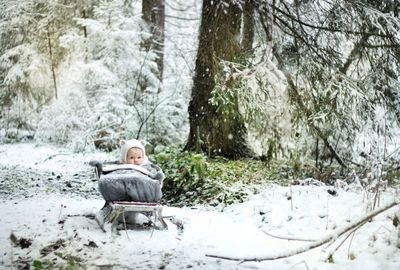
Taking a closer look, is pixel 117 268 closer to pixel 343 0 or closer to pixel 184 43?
pixel 343 0

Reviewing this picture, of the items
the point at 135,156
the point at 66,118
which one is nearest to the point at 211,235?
the point at 135,156

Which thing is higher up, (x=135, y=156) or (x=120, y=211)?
(x=135, y=156)

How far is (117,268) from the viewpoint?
3951 mm

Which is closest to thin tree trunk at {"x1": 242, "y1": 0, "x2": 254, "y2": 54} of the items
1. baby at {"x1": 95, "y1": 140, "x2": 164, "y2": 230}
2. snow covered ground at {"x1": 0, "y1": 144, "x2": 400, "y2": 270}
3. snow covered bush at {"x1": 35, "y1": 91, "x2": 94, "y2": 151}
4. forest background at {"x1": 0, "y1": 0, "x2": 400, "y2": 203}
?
forest background at {"x1": 0, "y1": 0, "x2": 400, "y2": 203}

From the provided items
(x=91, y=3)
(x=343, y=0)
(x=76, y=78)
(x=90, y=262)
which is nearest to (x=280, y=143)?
(x=343, y=0)

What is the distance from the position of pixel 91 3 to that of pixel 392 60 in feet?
30.5

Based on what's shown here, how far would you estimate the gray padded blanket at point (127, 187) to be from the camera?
5.18 meters

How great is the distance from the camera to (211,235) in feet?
16.8

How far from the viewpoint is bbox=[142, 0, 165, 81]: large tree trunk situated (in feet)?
40.9

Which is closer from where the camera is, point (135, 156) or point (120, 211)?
point (120, 211)

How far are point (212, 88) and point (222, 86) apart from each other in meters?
1.31

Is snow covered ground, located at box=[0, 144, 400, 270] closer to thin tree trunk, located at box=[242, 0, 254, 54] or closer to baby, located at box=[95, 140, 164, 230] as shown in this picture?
baby, located at box=[95, 140, 164, 230]

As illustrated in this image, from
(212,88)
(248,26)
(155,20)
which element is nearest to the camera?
(248,26)

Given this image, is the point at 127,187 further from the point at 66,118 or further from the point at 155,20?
the point at 155,20
